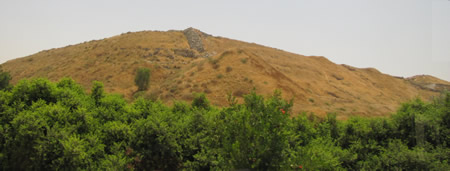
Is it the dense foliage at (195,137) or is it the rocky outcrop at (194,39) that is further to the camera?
the rocky outcrop at (194,39)

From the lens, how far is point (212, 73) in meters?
43.6

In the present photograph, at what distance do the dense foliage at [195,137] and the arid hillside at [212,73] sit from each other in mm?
12586

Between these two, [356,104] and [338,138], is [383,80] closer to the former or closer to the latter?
[356,104]

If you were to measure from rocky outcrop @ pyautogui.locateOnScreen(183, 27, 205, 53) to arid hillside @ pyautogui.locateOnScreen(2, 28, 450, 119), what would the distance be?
0.27 metres

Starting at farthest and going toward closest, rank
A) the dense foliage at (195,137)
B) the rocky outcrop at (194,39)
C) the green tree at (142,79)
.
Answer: the rocky outcrop at (194,39) → the green tree at (142,79) → the dense foliage at (195,137)

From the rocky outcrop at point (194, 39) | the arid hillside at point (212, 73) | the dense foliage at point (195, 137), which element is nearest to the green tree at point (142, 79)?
the arid hillside at point (212, 73)

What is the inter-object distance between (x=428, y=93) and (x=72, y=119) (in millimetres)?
81945

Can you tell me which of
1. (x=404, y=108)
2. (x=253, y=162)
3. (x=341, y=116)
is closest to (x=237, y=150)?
(x=253, y=162)

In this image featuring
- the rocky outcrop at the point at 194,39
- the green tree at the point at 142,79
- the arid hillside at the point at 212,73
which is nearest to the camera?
the arid hillside at the point at 212,73

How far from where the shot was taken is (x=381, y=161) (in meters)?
14.6

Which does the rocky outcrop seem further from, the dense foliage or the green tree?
the dense foliage

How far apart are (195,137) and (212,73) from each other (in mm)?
28967

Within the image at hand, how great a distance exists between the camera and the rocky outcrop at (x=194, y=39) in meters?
71.5

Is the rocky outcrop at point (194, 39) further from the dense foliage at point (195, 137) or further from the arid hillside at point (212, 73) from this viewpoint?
the dense foliage at point (195, 137)
